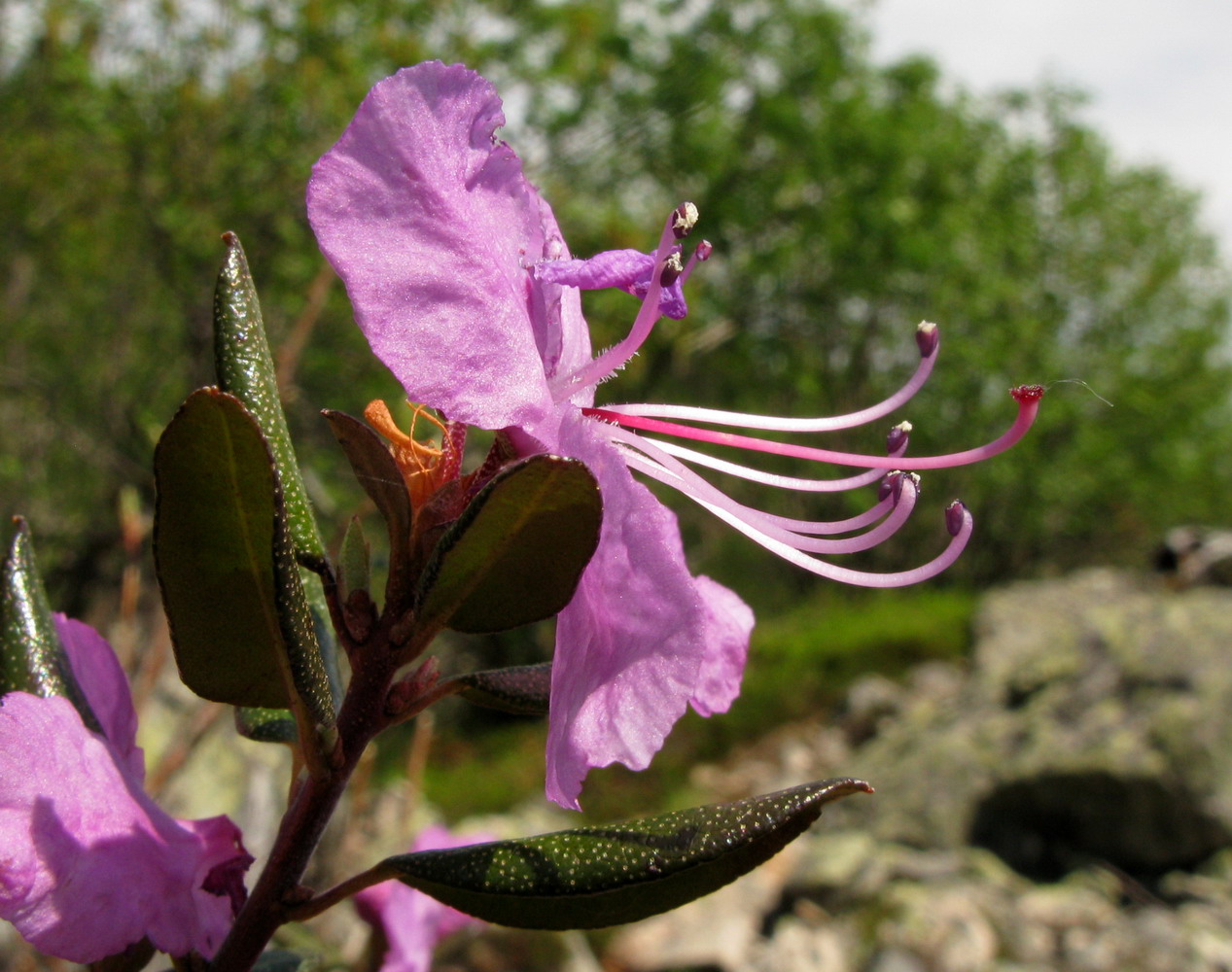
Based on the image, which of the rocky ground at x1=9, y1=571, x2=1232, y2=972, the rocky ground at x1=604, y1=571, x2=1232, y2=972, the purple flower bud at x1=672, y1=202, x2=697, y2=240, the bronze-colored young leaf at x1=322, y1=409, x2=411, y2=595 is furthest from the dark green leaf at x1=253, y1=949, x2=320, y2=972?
the rocky ground at x1=604, y1=571, x2=1232, y2=972

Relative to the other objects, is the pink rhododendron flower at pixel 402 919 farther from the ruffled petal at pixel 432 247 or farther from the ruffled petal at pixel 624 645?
the ruffled petal at pixel 432 247

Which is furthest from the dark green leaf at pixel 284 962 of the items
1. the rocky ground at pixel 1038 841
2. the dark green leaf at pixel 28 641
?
the rocky ground at pixel 1038 841

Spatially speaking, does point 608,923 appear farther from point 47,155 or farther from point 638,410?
point 47,155

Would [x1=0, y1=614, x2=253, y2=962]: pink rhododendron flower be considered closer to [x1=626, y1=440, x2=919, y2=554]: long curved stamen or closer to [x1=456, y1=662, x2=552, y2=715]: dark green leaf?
[x1=456, y1=662, x2=552, y2=715]: dark green leaf

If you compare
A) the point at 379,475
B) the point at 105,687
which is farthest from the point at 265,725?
the point at 379,475

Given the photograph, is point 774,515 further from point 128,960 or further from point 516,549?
point 128,960
